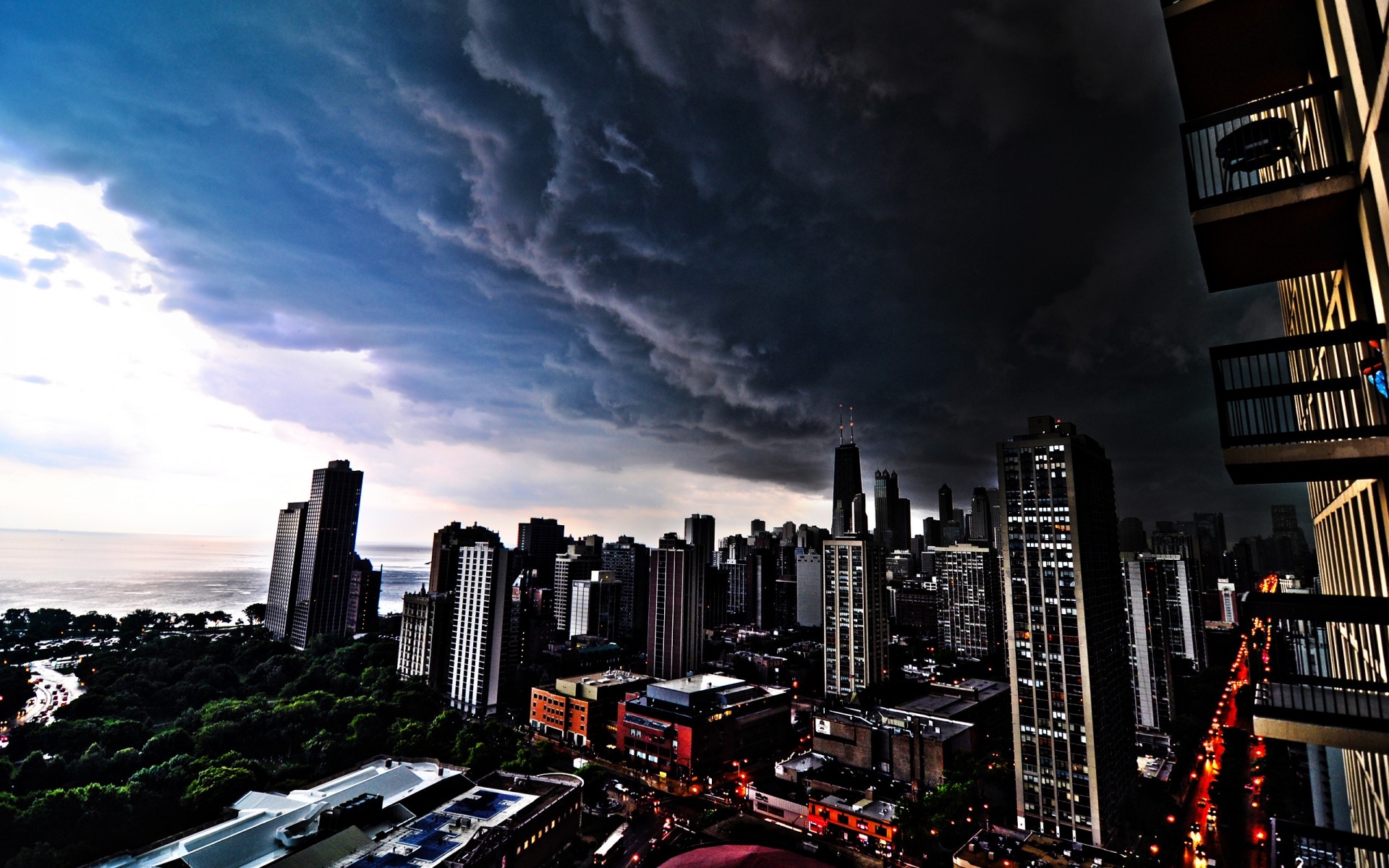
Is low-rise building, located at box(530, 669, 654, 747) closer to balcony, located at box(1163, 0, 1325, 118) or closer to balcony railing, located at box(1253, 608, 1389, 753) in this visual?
balcony railing, located at box(1253, 608, 1389, 753)

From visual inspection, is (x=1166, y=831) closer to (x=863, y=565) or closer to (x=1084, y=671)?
(x=1084, y=671)

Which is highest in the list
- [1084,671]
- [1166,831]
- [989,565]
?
[989,565]

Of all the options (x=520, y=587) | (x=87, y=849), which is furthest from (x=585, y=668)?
(x=87, y=849)

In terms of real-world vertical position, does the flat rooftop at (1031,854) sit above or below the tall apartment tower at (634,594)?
below

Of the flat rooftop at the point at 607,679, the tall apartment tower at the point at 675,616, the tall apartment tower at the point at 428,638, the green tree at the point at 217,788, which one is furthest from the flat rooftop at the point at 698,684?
the green tree at the point at 217,788

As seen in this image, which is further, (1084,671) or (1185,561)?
(1185,561)

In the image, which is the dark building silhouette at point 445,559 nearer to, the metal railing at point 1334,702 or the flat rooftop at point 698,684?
the flat rooftop at point 698,684

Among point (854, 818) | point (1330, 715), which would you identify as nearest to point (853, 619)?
point (854, 818)
